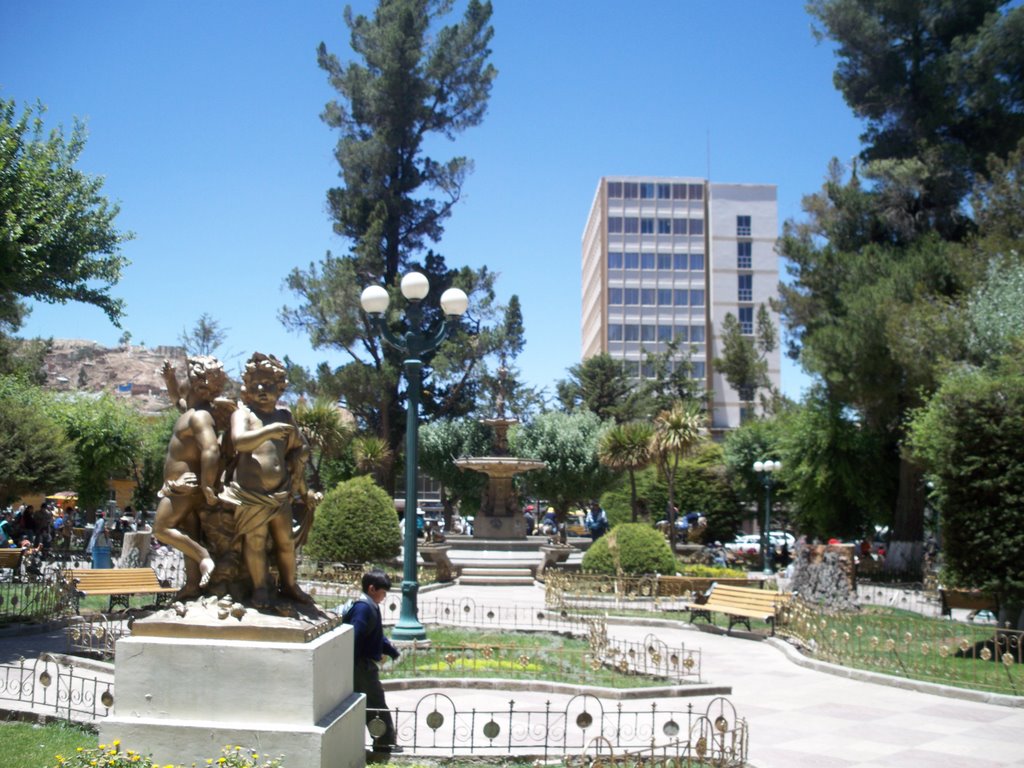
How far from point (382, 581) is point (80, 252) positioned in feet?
34.4

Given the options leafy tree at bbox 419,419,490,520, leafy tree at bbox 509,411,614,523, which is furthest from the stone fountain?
leafy tree at bbox 419,419,490,520

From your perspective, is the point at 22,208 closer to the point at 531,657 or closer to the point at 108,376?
the point at 531,657

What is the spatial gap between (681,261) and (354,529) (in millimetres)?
55807

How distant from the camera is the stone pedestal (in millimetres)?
5094

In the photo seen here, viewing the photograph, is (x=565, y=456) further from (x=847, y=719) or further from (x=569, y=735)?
(x=569, y=735)

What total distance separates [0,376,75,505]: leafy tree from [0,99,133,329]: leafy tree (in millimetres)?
8206

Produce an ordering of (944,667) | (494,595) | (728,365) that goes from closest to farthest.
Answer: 1. (944,667)
2. (494,595)
3. (728,365)

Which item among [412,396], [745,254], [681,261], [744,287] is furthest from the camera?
[681,261]

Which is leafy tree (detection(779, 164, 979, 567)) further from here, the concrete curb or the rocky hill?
the rocky hill

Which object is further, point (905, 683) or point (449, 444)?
point (449, 444)

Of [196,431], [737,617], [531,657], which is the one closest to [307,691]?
[196,431]

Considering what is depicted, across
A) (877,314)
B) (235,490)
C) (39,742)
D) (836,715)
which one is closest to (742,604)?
(836,715)

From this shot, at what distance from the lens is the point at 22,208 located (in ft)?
46.6

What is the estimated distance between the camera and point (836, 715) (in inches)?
374
